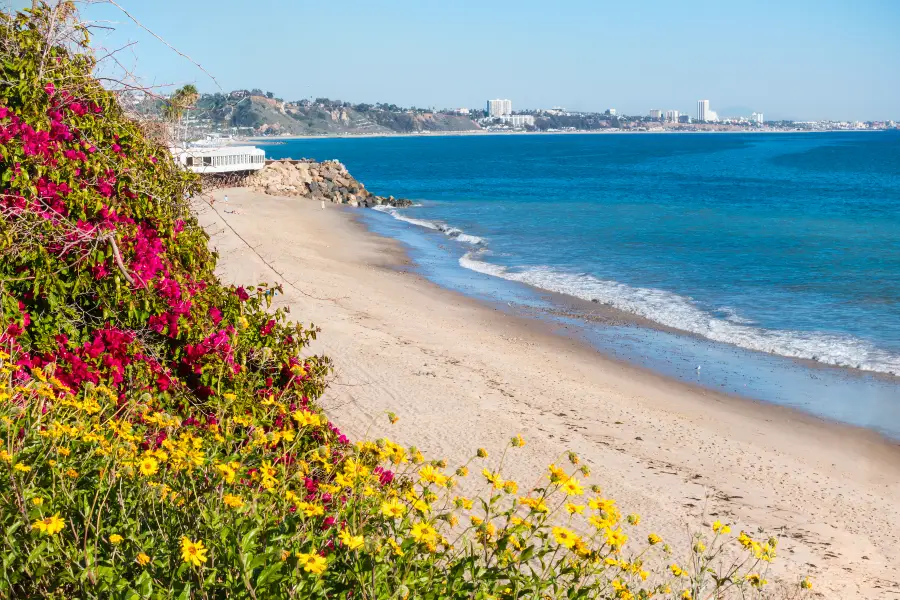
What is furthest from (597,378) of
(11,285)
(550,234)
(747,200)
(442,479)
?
(747,200)

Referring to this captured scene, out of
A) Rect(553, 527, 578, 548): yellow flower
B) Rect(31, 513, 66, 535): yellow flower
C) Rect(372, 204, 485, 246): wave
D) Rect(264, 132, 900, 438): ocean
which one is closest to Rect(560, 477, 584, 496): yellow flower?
Rect(553, 527, 578, 548): yellow flower

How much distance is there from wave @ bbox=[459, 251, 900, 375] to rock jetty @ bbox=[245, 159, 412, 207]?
74.6 ft

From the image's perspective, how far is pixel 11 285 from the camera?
5.24 metres

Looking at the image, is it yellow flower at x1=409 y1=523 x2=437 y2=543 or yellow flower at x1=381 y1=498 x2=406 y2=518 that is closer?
yellow flower at x1=409 y1=523 x2=437 y2=543

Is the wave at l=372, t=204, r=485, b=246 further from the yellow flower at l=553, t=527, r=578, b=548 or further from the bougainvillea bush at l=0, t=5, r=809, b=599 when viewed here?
the yellow flower at l=553, t=527, r=578, b=548

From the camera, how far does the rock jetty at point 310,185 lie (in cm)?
4556

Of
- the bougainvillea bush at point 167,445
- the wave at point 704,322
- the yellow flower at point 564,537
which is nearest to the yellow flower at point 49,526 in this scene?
the bougainvillea bush at point 167,445

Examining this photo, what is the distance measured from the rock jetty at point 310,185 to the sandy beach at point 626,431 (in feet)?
97.8

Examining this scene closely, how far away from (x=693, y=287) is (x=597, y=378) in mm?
9790

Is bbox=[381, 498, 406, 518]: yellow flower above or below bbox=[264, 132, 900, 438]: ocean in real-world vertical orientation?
above

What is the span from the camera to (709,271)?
24.3 metres

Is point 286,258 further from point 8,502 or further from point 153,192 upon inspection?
point 8,502

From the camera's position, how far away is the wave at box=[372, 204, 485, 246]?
3131 centimetres

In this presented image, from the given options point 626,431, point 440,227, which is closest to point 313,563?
point 626,431
